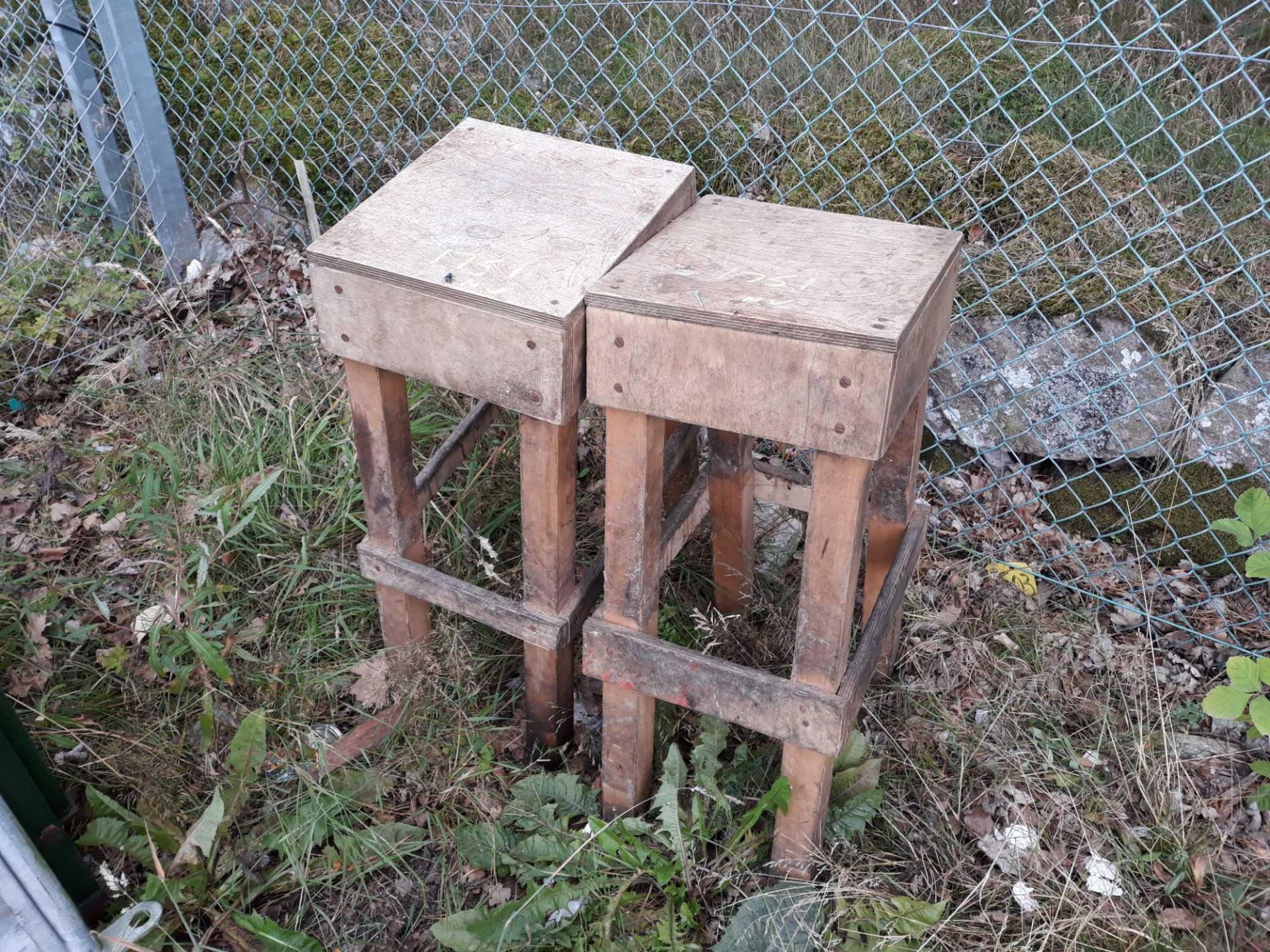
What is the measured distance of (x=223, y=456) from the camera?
2838 millimetres

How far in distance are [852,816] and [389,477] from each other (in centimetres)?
116

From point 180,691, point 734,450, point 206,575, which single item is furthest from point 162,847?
point 734,450

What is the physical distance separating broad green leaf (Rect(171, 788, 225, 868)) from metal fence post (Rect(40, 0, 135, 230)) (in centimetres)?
281

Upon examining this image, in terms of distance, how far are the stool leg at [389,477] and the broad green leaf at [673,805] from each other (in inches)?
26.3

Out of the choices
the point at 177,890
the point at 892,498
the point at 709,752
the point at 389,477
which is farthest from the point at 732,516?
the point at 177,890

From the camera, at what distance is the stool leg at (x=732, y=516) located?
2215 mm

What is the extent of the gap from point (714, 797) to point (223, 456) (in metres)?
1.71

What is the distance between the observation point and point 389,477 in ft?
6.59

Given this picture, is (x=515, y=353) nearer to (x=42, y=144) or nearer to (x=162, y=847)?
(x=162, y=847)

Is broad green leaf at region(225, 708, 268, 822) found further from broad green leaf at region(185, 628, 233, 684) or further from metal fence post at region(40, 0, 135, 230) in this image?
metal fence post at region(40, 0, 135, 230)

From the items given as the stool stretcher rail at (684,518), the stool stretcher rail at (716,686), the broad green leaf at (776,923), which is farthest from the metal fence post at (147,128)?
the broad green leaf at (776,923)

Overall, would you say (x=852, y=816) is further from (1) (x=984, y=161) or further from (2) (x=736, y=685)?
(1) (x=984, y=161)

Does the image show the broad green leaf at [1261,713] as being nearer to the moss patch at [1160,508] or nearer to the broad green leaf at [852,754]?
the broad green leaf at [852,754]

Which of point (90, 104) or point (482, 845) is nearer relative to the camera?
point (482, 845)
